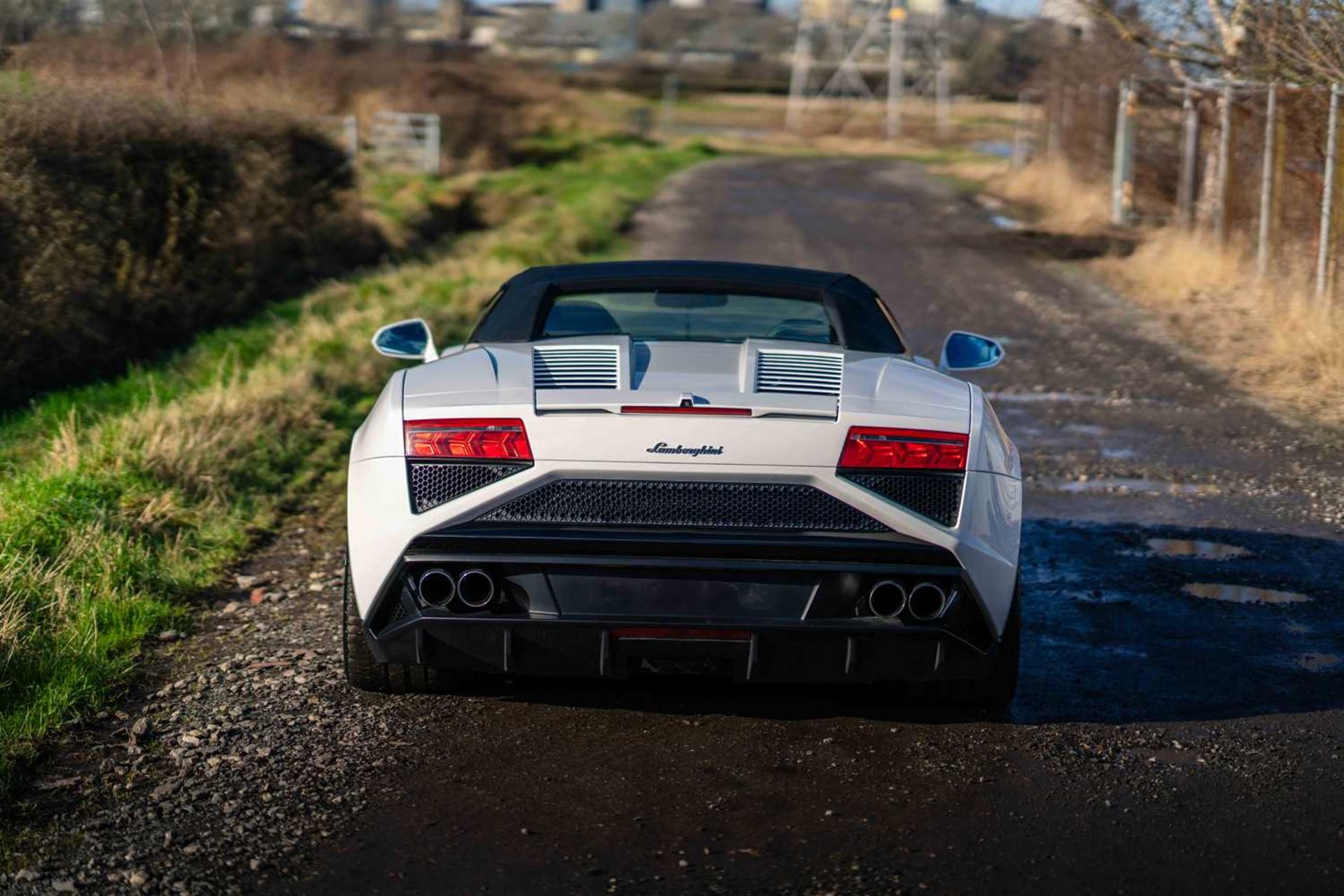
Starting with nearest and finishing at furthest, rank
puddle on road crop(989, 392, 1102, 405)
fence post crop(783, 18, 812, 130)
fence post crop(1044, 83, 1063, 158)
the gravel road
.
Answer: the gravel road, puddle on road crop(989, 392, 1102, 405), fence post crop(1044, 83, 1063, 158), fence post crop(783, 18, 812, 130)

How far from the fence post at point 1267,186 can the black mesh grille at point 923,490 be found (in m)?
11.9

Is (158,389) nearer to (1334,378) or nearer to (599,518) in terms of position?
(599,518)

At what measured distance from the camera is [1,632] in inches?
205

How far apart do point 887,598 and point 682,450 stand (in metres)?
0.67

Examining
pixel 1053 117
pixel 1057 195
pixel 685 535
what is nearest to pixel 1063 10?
pixel 1057 195

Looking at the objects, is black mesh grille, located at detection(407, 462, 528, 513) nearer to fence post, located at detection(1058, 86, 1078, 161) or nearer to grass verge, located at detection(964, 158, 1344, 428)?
grass verge, located at detection(964, 158, 1344, 428)

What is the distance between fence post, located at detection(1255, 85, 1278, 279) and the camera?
50.6 feet

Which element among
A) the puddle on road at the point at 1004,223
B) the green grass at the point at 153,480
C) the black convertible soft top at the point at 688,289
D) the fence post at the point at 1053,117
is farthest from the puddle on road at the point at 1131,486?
the fence post at the point at 1053,117

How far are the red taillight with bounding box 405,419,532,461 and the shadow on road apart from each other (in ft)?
3.11

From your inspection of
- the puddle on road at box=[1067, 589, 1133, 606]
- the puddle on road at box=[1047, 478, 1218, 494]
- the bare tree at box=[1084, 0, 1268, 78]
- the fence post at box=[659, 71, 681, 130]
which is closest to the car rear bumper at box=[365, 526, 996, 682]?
the puddle on road at box=[1067, 589, 1133, 606]

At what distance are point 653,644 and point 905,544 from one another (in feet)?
2.35

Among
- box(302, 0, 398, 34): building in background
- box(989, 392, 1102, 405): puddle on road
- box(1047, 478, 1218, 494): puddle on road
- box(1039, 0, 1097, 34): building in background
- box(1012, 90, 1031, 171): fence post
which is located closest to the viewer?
box(1047, 478, 1218, 494): puddle on road

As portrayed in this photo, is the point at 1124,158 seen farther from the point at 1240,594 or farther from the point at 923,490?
the point at 923,490

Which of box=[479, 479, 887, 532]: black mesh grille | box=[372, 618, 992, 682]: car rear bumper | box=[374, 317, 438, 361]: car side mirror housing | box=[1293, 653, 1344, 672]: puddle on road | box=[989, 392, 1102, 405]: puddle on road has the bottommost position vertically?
box=[989, 392, 1102, 405]: puddle on road
